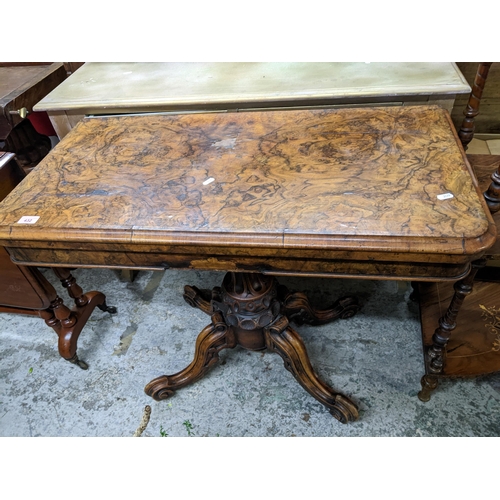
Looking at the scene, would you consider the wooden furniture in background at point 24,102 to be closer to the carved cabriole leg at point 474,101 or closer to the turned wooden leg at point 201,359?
the turned wooden leg at point 201,359

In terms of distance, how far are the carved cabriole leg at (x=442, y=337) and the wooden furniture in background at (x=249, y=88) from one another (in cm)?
66

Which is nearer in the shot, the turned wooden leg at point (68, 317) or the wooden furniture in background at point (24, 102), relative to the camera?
the turned wooden leg at point (68, 317)

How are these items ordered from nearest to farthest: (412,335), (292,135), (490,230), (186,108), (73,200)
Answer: (490,230) → (73,200) → (292,135) → (186,108) → (412,335)

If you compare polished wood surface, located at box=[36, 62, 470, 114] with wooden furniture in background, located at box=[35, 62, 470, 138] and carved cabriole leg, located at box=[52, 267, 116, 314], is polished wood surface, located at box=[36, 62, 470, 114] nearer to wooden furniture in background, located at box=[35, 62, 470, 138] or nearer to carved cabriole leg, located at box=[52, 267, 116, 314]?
wooden furniture in background, located at box=[35, 62, 470, 138]

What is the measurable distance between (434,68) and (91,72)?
4.63 feet

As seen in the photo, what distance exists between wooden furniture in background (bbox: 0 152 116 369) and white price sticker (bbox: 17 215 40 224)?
0.37m

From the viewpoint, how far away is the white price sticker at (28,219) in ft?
3.27

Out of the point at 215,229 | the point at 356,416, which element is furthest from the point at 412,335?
the point at 215,229

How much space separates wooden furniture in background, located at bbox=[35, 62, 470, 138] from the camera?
1.34 m

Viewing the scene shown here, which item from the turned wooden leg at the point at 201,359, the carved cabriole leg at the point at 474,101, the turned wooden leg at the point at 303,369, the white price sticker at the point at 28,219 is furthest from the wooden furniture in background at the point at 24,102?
the carved cabriole leg at the point at 474,101

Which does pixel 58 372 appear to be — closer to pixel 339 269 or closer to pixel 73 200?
pixel 73 200

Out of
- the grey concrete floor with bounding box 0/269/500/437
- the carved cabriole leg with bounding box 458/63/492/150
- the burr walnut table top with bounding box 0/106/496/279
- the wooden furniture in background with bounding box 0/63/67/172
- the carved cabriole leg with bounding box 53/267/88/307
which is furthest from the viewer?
the wooden furniture in background with bounding box 0/63/67/172

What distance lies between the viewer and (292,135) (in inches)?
48.4

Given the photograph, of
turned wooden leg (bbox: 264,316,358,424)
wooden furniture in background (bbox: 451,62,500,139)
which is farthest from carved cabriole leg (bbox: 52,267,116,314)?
wooden furniture in background (bbox: 451,62,500,139)
